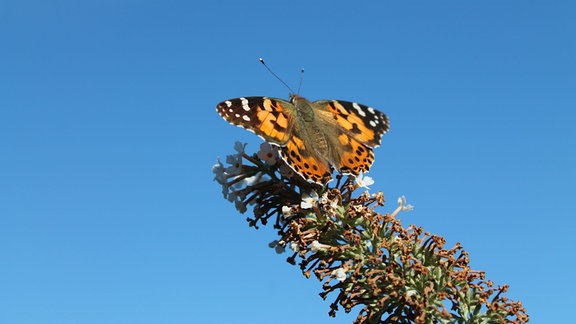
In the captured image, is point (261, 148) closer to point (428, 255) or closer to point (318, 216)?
point (318, 216)

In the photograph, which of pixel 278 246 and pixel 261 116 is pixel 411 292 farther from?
pixel 261 116

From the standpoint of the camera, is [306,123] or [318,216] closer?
[318,216]

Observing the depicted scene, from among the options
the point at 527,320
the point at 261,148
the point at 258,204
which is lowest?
the point at 527,320

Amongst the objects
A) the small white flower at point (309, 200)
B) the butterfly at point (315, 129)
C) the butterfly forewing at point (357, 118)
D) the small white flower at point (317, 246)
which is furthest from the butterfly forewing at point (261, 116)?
the small white flower at point (317, 246)

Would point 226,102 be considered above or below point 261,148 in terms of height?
above

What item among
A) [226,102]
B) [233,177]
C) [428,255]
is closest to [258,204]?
[233,177]

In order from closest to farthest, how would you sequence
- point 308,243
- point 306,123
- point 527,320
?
point 527,320 → point 308,243 → point 306,123
